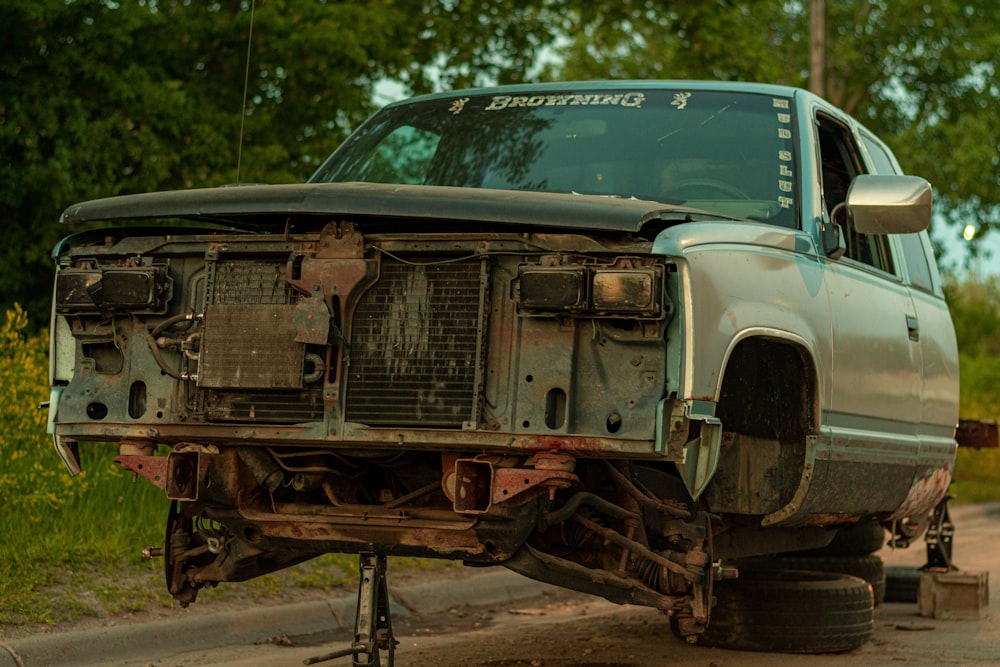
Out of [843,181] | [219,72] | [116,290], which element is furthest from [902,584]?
[219,72]

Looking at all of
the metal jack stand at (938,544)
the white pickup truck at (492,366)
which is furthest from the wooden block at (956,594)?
the white pickup truck at (492,366)

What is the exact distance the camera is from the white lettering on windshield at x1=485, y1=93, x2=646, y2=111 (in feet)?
21.1

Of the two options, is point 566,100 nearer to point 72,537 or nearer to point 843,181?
point 843,181

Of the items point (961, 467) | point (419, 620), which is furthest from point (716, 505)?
point (961, 467)

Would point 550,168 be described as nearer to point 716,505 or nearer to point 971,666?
point 716,505

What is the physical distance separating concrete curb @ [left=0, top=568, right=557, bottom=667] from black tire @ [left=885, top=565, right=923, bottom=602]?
2429 mm

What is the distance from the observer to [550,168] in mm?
6207

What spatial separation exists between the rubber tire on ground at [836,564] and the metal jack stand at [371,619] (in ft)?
11.0

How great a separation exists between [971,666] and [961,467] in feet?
47.5

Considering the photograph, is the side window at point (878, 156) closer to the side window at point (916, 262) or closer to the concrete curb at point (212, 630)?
the side window at point (916, 262)

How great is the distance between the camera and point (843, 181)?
6.73 metres

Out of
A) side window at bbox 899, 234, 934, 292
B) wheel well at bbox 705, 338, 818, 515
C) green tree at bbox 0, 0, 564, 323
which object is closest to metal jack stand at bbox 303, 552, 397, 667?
wheel well at bbox 705, 338, 818, 515

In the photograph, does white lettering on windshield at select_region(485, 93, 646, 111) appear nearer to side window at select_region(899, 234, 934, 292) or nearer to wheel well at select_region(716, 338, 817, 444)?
wheel well at select_region(716, 338, 817, 444)

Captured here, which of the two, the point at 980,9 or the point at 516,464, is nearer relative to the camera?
the point at 516,464
